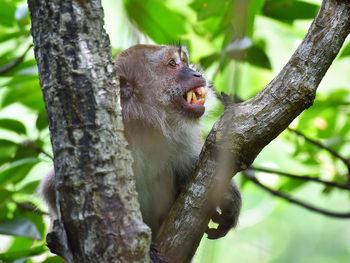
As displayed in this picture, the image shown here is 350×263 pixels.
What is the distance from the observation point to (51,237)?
255cm

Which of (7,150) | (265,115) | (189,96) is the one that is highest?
(265,115)

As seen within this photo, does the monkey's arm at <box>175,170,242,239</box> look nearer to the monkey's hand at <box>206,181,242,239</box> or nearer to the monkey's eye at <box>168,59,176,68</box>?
the monkey's hand at <box>206,181,242,239</box>

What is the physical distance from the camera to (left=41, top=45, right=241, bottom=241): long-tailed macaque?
152 inches

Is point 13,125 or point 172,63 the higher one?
point 172,63

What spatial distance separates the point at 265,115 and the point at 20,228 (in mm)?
1633

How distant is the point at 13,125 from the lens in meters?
4.27

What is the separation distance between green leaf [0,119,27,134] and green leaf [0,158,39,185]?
294 mm

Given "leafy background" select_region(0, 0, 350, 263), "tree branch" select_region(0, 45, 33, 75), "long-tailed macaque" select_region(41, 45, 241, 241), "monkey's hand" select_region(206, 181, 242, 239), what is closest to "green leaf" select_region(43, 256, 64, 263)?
"leafy background" select_region(0, 0, 350, 263)

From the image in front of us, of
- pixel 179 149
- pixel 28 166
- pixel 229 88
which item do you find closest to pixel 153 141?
pixel 179 149

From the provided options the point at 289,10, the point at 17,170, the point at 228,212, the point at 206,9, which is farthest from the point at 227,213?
the point at 289,10

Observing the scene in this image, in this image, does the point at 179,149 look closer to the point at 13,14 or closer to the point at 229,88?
the point at 13,14

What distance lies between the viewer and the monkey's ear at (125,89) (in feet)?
13.3

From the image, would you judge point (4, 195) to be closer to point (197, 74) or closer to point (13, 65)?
point (13, 65)

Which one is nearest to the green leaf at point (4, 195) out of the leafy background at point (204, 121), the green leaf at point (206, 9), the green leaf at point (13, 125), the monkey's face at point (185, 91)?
the leafy background at point (204, 121)
